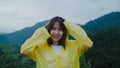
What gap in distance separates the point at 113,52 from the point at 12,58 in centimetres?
2700

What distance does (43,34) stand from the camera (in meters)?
4.52

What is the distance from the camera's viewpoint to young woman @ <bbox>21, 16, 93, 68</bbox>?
14.7 ft

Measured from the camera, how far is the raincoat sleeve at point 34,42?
451cm

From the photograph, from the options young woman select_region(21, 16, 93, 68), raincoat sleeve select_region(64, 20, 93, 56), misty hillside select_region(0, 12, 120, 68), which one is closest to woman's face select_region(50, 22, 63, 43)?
young woman select_region(21, 16, 93, 68)

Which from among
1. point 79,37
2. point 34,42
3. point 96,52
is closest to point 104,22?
point 96,52

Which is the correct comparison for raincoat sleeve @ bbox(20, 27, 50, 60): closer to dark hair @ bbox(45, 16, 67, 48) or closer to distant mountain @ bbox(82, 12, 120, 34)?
dark hair @ bbox(45, 16, 67, 48)

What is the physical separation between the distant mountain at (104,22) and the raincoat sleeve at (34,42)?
8218cm

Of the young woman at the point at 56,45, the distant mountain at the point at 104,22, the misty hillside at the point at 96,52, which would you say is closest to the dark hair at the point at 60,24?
the young woman at the point at 56,45

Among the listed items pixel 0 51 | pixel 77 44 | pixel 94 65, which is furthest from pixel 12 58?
pixel 77 44

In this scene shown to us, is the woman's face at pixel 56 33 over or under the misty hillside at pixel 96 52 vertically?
over

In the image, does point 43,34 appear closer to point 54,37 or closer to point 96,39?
point 54,37

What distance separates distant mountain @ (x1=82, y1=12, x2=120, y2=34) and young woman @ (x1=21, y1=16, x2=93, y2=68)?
82.0 meters

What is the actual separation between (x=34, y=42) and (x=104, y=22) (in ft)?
321

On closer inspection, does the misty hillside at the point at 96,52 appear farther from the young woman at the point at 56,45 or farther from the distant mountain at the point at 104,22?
the young woman at the point at 56,45
